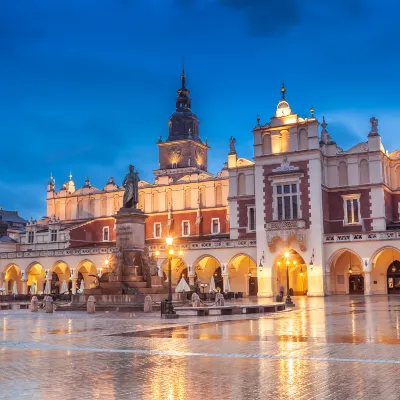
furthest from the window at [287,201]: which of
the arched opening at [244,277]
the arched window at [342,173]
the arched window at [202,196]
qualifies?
the arched window at [202,196]

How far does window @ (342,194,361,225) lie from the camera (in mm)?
61938

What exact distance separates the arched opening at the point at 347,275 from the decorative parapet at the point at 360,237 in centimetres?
319

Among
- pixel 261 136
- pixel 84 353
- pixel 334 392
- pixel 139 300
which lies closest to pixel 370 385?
pixel 334 392

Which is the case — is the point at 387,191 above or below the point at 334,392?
above

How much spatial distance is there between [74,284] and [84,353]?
58.7 m

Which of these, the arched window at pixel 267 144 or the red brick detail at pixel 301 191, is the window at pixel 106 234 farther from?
the arched window at pixel 267 144

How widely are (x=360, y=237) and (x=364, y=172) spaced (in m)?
7.78

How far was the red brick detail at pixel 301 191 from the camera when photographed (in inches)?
2393

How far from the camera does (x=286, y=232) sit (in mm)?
60625

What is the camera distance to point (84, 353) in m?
14.6

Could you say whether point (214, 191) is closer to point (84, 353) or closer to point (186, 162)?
point (186, 162)

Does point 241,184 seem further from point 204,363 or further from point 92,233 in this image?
point 204,363

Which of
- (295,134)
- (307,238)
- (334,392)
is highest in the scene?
(295,134)

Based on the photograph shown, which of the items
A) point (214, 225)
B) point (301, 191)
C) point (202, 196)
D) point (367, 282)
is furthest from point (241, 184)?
point (367, 282)
